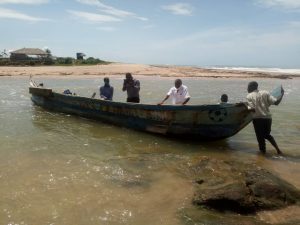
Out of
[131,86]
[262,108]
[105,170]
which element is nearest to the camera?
[105,170]

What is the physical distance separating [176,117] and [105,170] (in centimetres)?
287

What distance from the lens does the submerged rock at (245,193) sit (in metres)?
4.75

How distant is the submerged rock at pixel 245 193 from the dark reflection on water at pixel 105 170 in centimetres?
19

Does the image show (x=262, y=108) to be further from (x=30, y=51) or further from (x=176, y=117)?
(x=30, y=51)

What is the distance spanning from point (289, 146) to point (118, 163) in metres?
4.31

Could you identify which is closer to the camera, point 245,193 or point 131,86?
point 245,193

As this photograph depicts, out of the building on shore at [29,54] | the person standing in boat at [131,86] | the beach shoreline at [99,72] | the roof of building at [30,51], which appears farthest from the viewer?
the roof of building at [30,51]

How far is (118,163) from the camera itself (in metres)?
6.94

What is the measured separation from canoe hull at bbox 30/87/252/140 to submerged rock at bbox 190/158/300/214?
2.61 m

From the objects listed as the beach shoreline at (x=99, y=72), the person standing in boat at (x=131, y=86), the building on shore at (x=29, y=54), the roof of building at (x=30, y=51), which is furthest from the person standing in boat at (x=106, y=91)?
the roof of building at (x=30, y=51)

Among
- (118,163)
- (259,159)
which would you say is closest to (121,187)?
(118,163)

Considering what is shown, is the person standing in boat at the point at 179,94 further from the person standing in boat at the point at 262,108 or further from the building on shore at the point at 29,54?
the building on shore at the point at 29,54

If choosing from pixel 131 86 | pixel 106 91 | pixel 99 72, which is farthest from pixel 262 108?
pixel 99 72

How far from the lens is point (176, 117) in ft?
28.8
